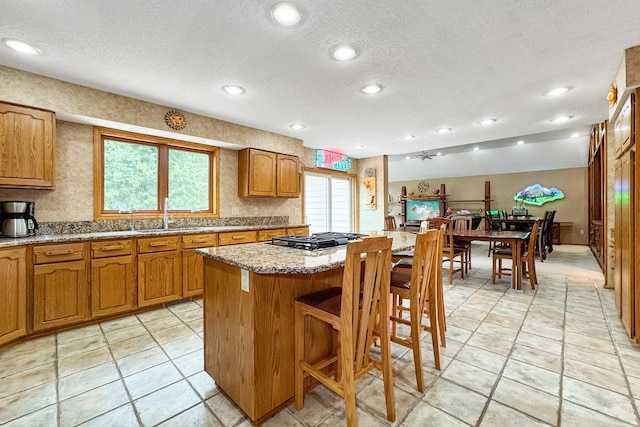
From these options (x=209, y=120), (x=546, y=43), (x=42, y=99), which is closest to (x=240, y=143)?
(x=209, y=120)

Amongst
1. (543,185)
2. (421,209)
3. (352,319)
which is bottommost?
(352,319)

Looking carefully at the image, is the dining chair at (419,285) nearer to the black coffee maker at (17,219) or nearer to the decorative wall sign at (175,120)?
the decorative wall sign at (175,120)

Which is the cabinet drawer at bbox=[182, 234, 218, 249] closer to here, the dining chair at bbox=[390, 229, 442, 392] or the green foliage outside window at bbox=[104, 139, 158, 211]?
the green foliage outside window at bbox=[104, 139, 158, 211]

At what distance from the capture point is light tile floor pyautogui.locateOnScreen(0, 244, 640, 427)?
1.58 meters

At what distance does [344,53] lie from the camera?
2.26 meters

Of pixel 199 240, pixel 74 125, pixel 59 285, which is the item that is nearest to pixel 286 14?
pixel 199 240

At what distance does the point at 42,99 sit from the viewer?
8.68 feet

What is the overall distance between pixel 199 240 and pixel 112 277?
3.07 ft

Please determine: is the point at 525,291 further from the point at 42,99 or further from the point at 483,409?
the point at 42,99

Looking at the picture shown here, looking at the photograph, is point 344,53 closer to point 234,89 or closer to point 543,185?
point 234,89

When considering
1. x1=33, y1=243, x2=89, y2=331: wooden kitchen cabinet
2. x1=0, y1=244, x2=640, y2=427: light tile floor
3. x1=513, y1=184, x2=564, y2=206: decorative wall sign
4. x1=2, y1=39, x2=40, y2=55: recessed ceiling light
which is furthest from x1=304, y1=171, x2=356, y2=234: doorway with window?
x1=513, y1=184, x2=564, y2=206: decorative wall sign

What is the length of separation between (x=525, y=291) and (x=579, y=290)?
733mm

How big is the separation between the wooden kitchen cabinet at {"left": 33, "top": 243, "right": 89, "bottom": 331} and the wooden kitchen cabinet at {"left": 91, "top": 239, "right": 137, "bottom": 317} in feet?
0.25

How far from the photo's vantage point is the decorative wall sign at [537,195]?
347 inches
